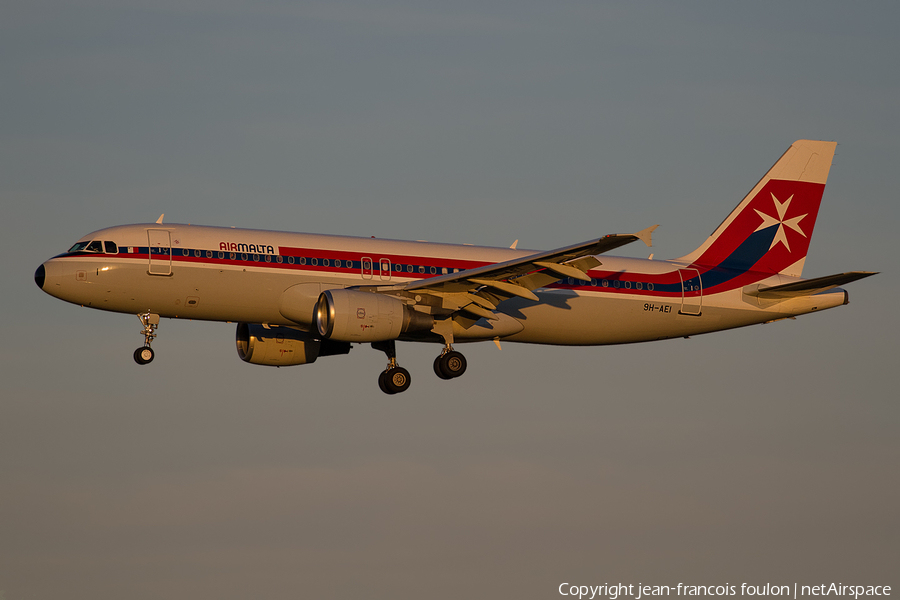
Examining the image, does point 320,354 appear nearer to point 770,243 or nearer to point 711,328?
point 711,328

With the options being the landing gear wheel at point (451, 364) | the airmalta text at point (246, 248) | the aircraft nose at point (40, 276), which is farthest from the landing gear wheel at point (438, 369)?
the aircraft nose at point (40, 276)

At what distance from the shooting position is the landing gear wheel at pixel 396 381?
4128 cm

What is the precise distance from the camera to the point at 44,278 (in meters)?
37.7

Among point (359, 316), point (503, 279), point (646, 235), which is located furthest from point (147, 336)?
point (646, 235)

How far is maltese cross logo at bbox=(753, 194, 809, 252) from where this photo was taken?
46500 millimetres

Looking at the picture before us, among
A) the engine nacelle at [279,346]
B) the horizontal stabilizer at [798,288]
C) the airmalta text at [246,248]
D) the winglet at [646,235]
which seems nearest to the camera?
the winglet at [646,235]

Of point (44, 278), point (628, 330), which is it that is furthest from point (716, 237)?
point (44, 278)

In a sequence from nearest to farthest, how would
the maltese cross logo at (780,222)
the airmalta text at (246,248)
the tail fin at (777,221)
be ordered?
1. the airmalta text at (246,248)
2. the tail fin at (777,221)
3. the maltese cross logo at (780,222)

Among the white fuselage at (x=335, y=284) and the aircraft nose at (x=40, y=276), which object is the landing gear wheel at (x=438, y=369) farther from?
the aircraft nose at (x=40, y=276)

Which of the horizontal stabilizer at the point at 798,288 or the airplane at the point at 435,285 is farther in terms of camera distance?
the horizontal stabilizer at the point at 798,288

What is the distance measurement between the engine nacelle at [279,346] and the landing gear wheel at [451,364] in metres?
5.41

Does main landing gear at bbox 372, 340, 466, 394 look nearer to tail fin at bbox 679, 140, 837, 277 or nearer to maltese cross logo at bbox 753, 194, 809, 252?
tail fin at bbox 679, 140, 837, 277

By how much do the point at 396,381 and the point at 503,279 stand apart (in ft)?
19.9

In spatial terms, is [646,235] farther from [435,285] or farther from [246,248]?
[246,248]
